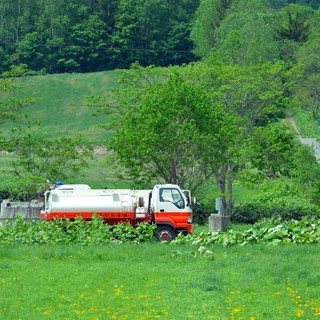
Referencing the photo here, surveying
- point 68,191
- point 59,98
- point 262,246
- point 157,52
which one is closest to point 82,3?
point 157,52

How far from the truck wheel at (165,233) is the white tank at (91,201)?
3.44ft

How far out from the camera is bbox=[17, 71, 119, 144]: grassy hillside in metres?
96.4

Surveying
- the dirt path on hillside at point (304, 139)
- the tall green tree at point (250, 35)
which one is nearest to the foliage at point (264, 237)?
the tall green tree at point (250, 35)

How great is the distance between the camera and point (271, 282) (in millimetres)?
18328

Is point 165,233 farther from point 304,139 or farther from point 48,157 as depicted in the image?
point 304,139

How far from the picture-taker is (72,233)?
2611cm

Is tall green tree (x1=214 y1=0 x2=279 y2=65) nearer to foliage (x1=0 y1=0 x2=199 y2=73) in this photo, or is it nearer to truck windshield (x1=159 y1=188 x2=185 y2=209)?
foliage (x1=0 y1=0 x2=199 y2=73)

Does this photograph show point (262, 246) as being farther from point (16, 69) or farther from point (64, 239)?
point (16, 69)

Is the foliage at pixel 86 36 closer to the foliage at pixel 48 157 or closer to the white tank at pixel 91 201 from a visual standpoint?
the foliage at pixel 48 157

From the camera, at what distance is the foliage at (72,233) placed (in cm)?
2549

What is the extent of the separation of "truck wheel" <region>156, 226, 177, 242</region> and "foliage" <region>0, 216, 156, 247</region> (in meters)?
2.86

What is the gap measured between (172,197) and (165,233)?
152 cm

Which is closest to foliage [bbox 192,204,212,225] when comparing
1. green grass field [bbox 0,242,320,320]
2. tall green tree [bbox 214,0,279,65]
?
green grass field [bbox 0,242,320,320]

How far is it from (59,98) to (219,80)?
56820 millimetres
